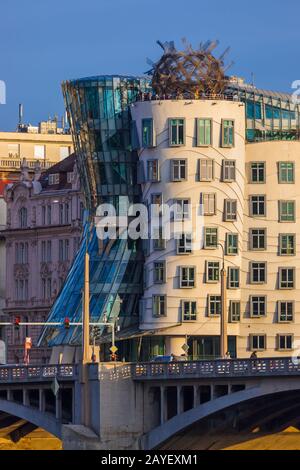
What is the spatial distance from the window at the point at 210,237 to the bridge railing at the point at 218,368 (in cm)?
2575

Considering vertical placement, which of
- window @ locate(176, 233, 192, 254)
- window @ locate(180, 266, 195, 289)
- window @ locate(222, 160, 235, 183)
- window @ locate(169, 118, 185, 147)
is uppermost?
window @ locate(169, 118, 185, 147)

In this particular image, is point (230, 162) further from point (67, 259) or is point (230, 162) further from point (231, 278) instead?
point (67, 259)

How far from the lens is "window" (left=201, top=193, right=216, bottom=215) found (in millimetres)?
161375

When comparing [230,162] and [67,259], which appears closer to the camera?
[230,162]

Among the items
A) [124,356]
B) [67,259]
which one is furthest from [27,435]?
[67,259]

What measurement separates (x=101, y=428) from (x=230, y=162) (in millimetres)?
31313

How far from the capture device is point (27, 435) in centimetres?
15275

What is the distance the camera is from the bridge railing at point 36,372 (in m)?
139

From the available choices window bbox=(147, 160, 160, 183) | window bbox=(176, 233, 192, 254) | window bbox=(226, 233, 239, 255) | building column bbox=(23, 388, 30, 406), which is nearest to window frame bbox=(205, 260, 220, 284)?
window bbox=(226, 233, 239, 255)

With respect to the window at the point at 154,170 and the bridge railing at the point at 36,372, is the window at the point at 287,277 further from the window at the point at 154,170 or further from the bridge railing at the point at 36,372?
the bridge railing at the point at 36,372

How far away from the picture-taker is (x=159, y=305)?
162750 mm

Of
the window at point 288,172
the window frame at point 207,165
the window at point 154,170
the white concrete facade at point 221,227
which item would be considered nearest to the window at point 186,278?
the white concrete facade at point 221,227

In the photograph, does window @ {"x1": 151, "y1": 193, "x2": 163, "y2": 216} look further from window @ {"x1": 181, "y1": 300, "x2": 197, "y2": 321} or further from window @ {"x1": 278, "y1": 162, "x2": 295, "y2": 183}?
Answer: window @ {"x1": 278, "y1": 162, "x2": 295, "y2": 183}

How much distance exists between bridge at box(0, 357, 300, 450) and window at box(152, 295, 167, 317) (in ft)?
68.4
